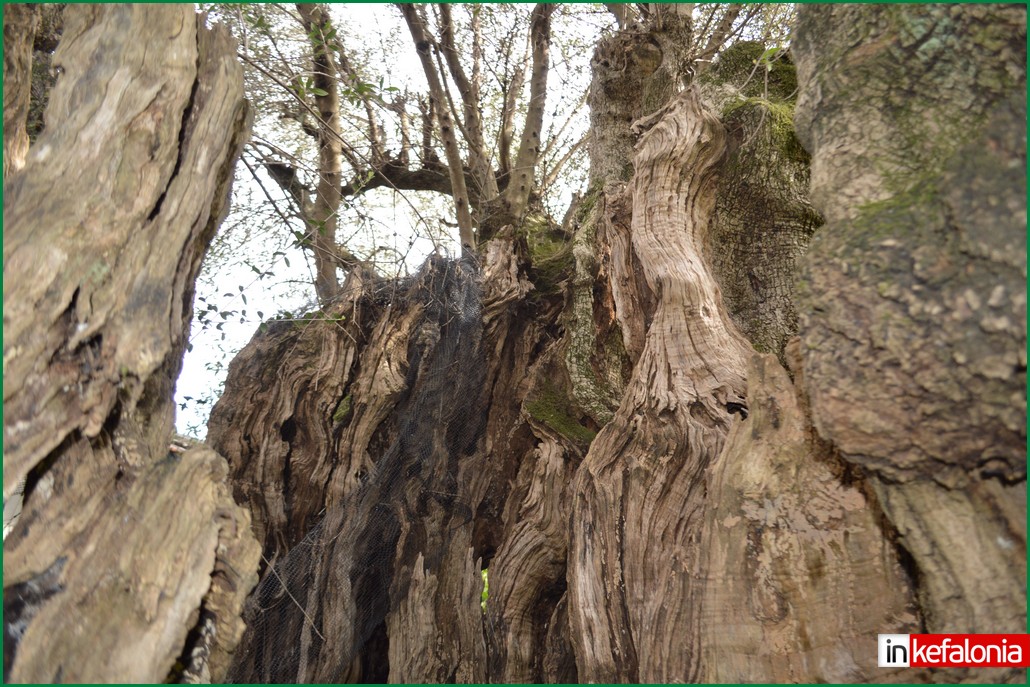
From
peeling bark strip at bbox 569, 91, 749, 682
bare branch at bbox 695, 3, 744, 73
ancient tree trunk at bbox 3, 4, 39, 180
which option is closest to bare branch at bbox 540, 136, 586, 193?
bare branch at bbox 695, 3, 744, 73

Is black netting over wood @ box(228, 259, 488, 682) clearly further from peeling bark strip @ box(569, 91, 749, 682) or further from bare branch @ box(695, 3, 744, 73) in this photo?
bare branch @ box(695, 3, 744, 73)

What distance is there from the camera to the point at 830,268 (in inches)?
91.2

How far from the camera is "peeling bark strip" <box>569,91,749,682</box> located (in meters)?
2.82

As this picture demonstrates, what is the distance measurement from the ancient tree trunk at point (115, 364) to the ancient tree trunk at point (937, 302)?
1929 mm

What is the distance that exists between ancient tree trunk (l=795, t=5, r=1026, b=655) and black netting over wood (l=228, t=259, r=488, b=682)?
2.68 meters

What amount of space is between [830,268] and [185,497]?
209 cm

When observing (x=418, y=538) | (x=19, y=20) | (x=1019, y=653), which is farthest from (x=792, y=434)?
(x=19, y=20)

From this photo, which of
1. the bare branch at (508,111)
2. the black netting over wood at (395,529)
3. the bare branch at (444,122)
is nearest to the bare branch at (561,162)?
the bare branch at (508,111)

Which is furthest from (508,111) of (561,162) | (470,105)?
(561,162)

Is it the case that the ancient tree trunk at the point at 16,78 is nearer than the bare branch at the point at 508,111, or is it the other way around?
the ancient tree trunk at the point at 16,78

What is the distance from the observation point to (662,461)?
123 inches

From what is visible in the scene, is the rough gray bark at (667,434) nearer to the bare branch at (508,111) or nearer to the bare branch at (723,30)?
the bare branch at (723,30)

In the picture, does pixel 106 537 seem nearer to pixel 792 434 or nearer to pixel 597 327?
pixel 792 434

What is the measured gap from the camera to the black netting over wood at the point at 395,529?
4113mm
